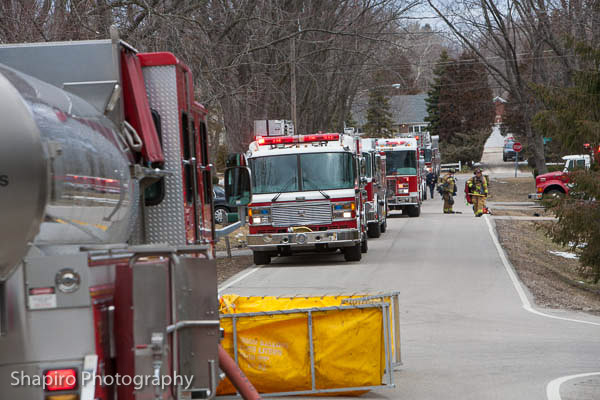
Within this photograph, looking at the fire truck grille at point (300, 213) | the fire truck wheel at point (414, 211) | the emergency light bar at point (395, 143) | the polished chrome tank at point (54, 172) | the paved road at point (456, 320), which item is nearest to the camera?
the polished chrome tank at point (54, 172)

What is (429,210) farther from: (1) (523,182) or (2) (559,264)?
(1) (523,182)

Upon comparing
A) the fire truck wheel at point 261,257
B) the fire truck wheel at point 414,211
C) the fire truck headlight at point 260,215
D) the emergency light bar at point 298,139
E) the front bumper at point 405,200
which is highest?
the emergency light bar at point 298,139

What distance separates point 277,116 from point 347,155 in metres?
16.2

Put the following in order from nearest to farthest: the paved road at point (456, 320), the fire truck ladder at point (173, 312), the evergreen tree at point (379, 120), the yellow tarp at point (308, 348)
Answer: the fire truck ladder at point (173, 312) → the yellow tarp at point (308, 348) → the paved road at point (456, 320) → the evergreen tree at point (379, 120)

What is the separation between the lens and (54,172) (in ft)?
14.4

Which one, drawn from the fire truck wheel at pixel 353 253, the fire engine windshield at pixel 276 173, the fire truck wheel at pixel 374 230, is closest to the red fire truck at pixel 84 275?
the fire engine windshield at pixel 276 173

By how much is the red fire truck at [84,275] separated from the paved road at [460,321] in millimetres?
3901

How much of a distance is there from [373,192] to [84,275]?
22.8 metres

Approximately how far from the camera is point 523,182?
6303cm

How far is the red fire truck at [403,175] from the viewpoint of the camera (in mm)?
37156

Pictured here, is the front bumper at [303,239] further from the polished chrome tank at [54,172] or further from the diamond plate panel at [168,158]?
the polished chrome tank at [54,172]

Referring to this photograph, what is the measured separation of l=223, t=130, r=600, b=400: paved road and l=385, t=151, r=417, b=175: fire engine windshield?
39.3 ft

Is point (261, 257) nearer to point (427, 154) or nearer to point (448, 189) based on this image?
point (448, 189)

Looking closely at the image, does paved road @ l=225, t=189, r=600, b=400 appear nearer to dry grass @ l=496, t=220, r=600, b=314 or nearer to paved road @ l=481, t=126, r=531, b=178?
dry grass @ l=496, t=220, r=600, b=314
